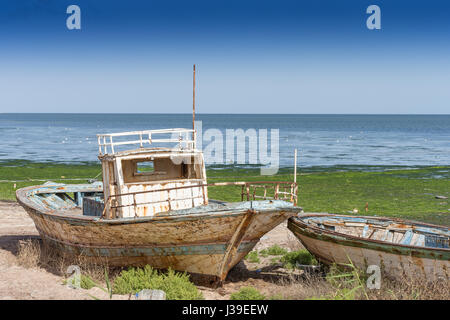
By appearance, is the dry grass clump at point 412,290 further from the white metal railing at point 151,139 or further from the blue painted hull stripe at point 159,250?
the white metal railing at point 151,139

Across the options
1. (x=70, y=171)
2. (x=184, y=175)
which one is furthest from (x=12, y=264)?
(x=70, y=171)

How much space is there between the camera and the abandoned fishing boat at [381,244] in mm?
10305

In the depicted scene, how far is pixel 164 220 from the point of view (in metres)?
11.0

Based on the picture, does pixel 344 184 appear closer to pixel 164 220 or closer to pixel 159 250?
pixel 159 250

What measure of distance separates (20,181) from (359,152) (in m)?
41.8

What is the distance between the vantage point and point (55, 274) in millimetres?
12344

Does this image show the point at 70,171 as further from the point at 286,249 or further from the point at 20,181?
the point at 286,249

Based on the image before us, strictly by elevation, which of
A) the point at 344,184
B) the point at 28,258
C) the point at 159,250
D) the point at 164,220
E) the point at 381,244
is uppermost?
the point at 164,220

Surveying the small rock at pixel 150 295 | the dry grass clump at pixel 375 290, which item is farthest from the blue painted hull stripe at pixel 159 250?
the dry grass clump at pixel 375 290

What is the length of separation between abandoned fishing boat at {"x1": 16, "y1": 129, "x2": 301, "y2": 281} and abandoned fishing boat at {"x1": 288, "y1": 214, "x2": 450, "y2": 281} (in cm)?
122

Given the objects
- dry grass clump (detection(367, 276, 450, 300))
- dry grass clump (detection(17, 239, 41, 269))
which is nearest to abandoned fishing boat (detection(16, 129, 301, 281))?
dry grass clump (detection(17, 239, 41, 269))

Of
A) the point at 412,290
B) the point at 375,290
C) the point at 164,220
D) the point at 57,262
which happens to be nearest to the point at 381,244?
the point at 375,290

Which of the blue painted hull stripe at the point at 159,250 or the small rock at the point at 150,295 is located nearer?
the small rock at the point at 150,295

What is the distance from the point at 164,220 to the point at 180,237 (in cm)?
64
